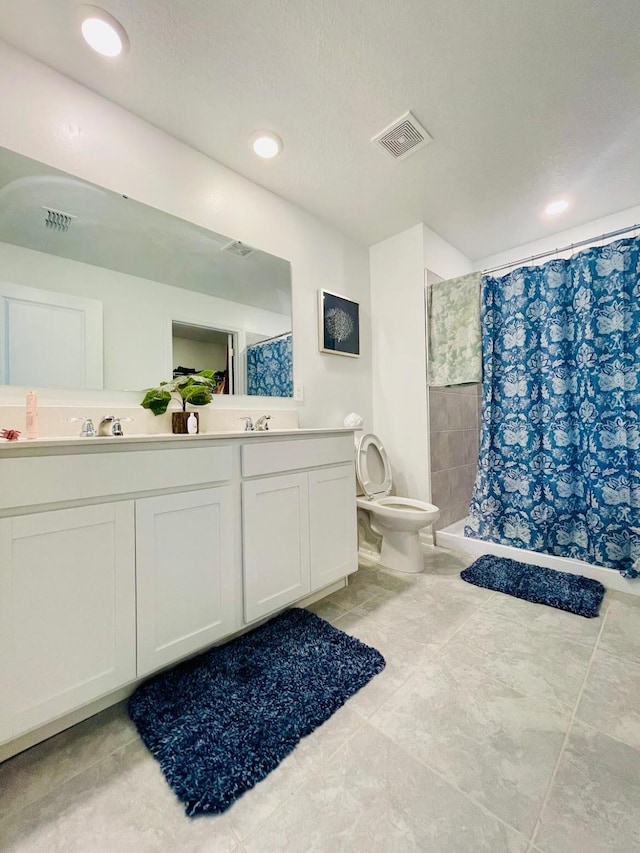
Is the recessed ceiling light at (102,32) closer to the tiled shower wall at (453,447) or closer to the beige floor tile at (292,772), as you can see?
the tiled shower wall at (453,447)

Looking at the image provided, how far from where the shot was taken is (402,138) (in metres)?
1.73

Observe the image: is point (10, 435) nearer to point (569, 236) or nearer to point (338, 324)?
point (338, 324)

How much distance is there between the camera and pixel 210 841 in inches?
30.3

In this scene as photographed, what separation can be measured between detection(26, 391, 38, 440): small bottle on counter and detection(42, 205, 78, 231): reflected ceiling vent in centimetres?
70

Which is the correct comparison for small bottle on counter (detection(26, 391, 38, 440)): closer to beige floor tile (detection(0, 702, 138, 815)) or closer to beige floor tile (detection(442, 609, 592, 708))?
beige floor tile (detection(0, 702, 138, 815))

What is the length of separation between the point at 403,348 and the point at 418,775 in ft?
7.51

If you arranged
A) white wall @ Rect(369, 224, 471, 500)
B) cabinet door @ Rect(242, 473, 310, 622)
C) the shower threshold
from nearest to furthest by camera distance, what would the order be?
cabinet door @ Rect(242, 473, 310, 622), the shower threshold, white wall @ Rect(369, 224, 471, 500)

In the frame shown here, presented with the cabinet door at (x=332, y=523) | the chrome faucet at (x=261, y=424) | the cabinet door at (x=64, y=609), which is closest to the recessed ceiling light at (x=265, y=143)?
the chrome faucet at (x=261, y=424)

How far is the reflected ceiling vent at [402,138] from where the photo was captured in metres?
1.63

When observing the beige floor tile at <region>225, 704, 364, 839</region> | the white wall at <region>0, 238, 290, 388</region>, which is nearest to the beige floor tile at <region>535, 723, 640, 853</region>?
the beige floor tile at <region>225, 704, 364, 839</region>

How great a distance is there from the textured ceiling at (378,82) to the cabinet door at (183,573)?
5.49 feet

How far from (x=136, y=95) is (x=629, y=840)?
9.32 feet

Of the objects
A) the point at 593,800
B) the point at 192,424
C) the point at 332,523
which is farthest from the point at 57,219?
the point at 593,800

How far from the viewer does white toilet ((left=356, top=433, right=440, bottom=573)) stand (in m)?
2.01
